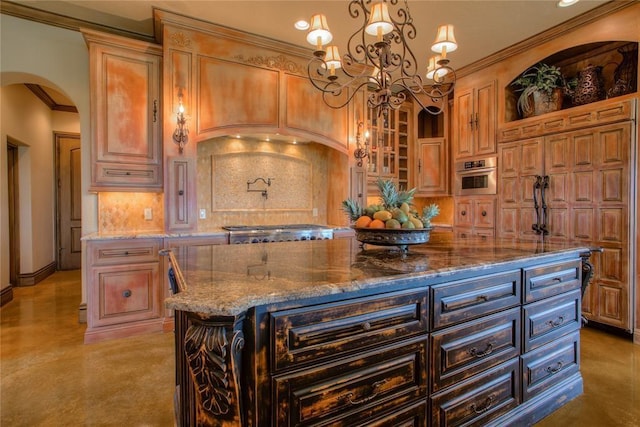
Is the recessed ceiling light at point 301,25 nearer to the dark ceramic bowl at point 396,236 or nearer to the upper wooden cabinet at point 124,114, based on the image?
the upper wooden cabinet at point 124,114

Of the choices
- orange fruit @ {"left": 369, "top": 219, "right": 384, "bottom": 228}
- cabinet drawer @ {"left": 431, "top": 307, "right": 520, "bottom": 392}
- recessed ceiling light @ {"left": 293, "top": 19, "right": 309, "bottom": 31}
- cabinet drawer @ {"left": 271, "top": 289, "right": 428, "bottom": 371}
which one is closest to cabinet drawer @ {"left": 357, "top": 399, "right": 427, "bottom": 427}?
cabinet drawer @ {"left": 431, "top": 307, "right": 520, "bottom": 392}

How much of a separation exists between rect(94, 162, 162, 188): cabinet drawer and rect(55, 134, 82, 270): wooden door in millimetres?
3662

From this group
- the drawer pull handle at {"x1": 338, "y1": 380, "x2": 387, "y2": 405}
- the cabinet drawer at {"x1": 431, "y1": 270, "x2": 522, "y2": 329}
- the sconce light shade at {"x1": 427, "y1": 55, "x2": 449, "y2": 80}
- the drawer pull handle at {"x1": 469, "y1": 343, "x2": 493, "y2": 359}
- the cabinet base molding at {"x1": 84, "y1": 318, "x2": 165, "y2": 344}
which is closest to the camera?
the drawer pull handle at {"x1": 338, "y1": 380, "x2": 387, "y2": 405}

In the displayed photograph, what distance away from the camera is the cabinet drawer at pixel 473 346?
4.81 ft

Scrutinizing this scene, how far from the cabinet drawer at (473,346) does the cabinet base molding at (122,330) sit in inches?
114

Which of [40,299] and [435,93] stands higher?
[435,93]

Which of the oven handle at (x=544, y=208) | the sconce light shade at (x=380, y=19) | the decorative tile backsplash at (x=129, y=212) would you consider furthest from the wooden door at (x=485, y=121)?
the decorative tile backsplash at (x=129, y=212)

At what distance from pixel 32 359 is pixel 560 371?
388 centimetres

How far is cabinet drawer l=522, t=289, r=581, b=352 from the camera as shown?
1842 mm

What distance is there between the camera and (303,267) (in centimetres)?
145

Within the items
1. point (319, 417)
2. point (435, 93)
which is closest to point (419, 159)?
point (435, 93)

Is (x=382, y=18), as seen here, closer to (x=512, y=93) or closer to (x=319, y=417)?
(x=319, y=417)

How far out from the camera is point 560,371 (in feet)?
6.78

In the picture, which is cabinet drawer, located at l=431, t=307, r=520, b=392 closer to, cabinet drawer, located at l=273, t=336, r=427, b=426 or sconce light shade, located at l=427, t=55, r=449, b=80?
cabinet drawer, located at l=273, t=336, r=427, b=426
